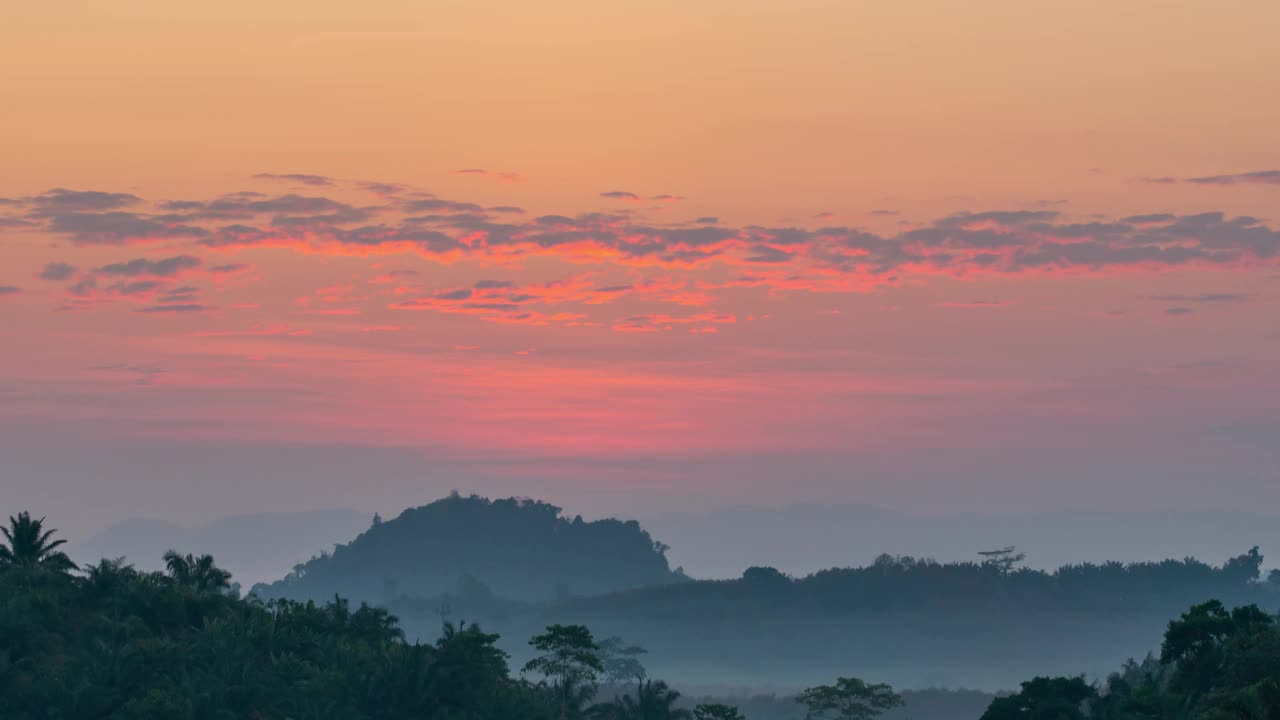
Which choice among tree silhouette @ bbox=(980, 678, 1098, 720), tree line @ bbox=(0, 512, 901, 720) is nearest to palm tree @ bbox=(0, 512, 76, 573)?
tree line @ bbox=(0, 512, 901, 720)

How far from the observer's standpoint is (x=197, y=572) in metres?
142

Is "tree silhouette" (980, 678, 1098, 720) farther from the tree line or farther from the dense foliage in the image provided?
the tree line

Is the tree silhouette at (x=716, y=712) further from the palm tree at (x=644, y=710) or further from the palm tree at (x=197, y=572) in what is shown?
the palm tree at (x=197, y=572)

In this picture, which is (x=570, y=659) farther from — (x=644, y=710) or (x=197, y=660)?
(x=197, y=660)

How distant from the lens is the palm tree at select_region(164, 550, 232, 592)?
139750mm

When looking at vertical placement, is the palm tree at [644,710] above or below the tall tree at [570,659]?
below

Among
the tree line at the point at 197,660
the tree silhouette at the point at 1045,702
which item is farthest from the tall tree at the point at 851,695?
the tree silhouette at the point at 1045,702

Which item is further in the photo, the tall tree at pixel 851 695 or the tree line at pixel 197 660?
the tall tree at pixel 851 695

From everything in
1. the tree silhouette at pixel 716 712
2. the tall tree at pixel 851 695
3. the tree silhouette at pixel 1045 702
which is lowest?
the tree silhouette at pixel 1045 702

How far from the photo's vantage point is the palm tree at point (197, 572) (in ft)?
458

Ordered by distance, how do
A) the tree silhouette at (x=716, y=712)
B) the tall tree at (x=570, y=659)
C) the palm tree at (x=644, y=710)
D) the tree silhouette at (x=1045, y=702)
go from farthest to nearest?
the tall tree at (x=570, y=659) < the tree silhouette at (x=716, y=712) < the palm tree at (x=644, y=710) < the tree silhouette at (x=1045, y=702)

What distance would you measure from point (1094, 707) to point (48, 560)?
250ft

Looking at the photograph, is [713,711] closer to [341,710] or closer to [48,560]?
[341,710]

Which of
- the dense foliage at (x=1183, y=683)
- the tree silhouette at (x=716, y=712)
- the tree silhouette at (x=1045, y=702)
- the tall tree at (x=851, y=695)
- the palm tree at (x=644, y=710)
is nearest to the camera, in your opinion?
the dense foliage at (x=1183, y=683)
